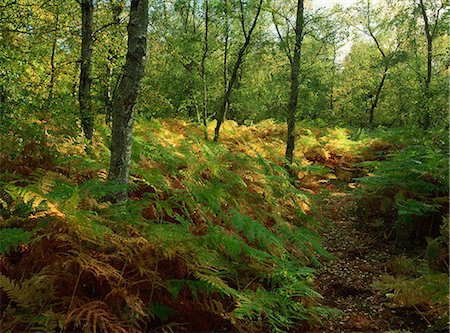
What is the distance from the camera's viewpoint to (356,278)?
16.9 ft

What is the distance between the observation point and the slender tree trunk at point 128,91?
4156mm

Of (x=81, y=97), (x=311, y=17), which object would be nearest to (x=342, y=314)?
(x=81, y=97)

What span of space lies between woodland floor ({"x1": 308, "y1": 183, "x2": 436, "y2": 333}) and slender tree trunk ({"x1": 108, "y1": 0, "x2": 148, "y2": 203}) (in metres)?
2.91

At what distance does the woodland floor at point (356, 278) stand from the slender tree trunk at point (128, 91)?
2.91 metres

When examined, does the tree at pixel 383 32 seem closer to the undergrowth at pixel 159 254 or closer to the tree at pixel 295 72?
the tree at pixel 295 72

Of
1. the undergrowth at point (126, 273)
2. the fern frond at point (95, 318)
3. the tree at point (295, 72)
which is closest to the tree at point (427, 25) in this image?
the tree at point (295, 72)

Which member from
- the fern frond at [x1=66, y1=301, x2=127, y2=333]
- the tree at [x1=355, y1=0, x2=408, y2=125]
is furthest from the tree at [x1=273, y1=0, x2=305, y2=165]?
the tree at [x1=355, y1=0, x2=408, y2=125]

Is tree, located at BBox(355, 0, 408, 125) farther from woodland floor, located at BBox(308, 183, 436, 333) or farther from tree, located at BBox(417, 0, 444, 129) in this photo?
woodland floor, located at BBox(308, 183, 436, 333)

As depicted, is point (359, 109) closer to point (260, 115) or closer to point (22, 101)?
point (260, 115)

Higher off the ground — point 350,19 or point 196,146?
point 350,19

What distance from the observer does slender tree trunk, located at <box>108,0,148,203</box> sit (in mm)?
4156

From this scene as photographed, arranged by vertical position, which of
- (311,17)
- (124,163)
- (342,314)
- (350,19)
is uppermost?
(350,19)

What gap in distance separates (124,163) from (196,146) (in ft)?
15.4

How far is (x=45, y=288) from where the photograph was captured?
8.82 ft
